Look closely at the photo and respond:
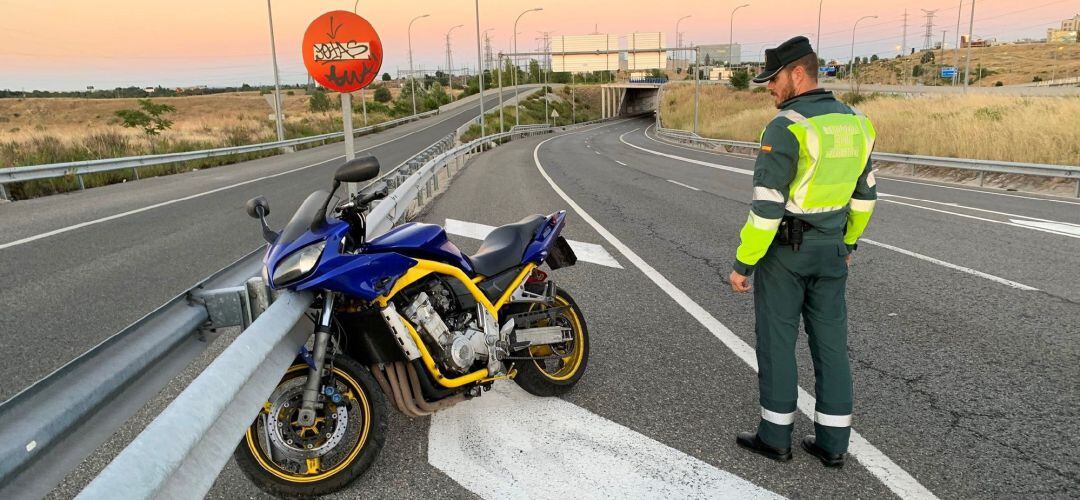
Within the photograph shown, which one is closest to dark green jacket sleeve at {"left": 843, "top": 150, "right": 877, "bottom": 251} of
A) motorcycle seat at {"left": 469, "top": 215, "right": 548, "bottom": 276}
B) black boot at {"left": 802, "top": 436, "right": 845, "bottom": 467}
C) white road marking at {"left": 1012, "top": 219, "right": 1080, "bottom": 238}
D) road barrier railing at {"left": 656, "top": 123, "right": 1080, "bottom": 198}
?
black boot at {"left": 802, "top": 436, "right": 845, "bottom": 467}

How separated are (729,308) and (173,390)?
4.39 meters

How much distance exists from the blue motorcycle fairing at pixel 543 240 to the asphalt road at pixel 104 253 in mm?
3364

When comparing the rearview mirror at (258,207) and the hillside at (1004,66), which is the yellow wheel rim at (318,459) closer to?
the rearview mirror at (258,207)

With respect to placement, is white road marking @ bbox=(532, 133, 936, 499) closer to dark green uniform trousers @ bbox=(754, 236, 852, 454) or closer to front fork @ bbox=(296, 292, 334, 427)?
dark green uniform trousers @ bbox=(754, 236, 852, 454)

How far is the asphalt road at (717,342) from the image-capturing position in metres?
3.28

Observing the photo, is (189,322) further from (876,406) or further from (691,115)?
(691,115)

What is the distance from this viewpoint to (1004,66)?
97.4m

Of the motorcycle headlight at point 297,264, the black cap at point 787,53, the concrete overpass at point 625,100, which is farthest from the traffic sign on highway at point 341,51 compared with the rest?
the concrete overpass at point 625,100

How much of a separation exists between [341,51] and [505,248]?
7.82 feet

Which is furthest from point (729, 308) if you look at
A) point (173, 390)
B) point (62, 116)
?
point (62, 116)

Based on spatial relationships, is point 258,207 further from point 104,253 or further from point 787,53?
point 104,253

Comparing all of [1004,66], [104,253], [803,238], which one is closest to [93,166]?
[104,253]

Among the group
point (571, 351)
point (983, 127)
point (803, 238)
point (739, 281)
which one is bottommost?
point (571, 351)

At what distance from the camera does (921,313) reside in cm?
571
